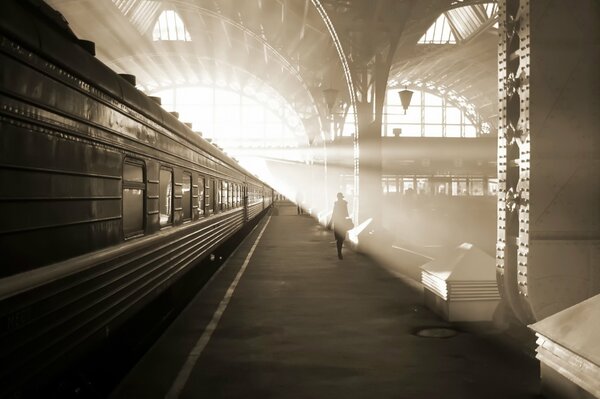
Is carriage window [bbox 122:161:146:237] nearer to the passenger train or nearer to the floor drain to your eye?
the passenger train

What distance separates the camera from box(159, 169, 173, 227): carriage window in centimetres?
644

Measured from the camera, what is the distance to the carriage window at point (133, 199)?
200 inches

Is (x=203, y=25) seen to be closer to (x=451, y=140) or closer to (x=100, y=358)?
(x=451, y=140)

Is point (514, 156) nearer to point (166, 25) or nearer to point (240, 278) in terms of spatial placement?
point (240, 278)

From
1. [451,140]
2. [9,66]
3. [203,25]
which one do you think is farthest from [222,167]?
[203,25]

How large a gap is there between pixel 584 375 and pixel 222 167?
10.4 m

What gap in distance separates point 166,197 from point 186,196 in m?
1.39

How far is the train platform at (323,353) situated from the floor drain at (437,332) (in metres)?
0.03

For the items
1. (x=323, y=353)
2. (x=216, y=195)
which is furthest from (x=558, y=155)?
(x=216, y=195)

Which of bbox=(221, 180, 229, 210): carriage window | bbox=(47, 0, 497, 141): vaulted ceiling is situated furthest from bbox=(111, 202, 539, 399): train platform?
bbox=(47, 0, 497, 141): vaulted ceiling

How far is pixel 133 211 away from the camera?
5332 mm

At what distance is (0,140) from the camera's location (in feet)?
9.45

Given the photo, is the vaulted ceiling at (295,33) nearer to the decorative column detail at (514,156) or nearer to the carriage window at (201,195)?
the carriage window at (201,195)

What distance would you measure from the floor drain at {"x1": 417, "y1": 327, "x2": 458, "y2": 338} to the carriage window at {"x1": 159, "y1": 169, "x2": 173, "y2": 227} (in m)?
3.31
